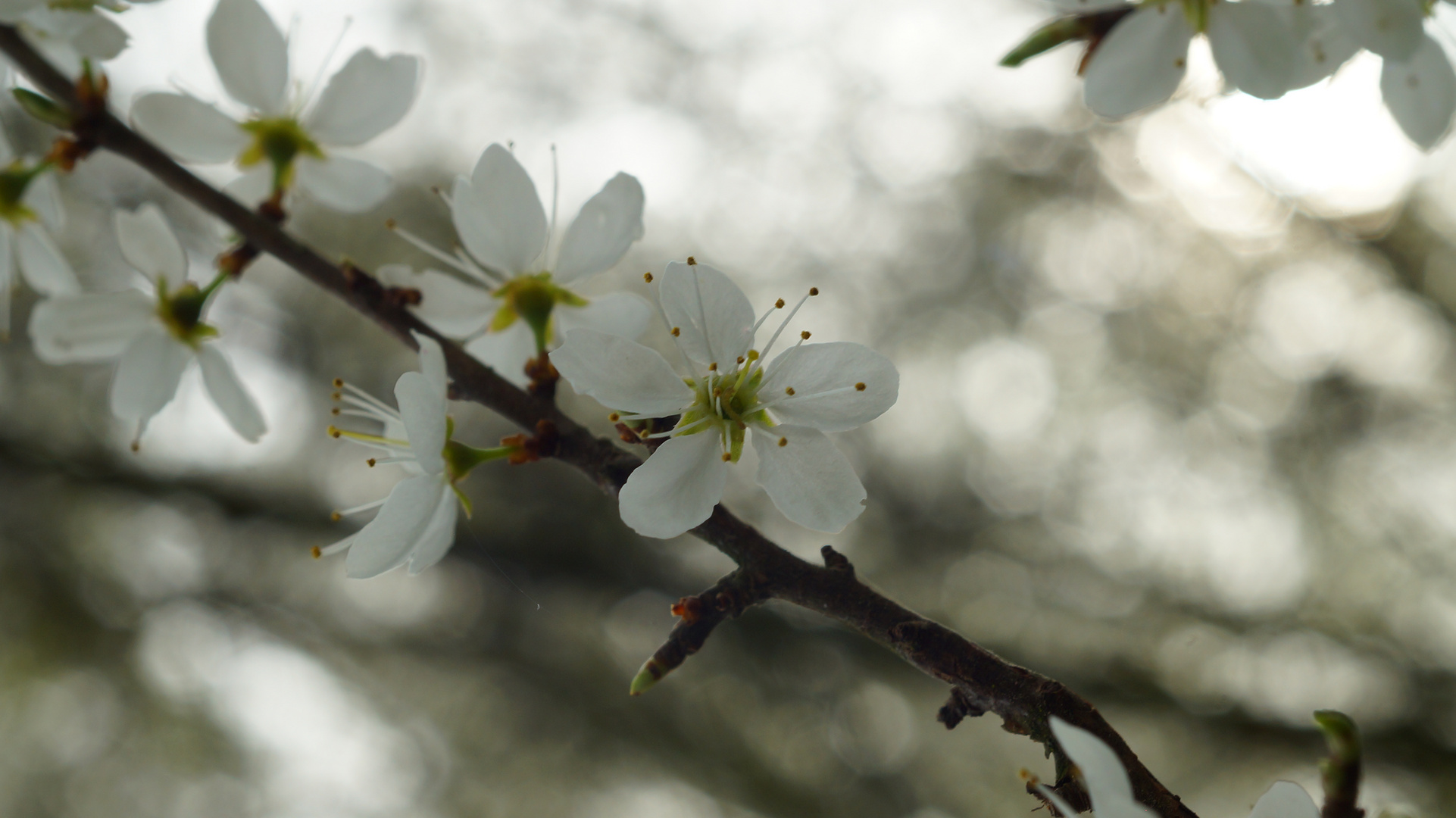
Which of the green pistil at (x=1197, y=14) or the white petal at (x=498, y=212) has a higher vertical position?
the green pistil at (x=1197, y=14)

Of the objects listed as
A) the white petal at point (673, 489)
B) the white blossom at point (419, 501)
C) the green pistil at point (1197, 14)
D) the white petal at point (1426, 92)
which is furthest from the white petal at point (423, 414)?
the white petal at point (1426, 92)

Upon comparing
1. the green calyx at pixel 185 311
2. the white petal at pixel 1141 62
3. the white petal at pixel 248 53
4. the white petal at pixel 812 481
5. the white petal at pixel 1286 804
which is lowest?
the green calyx at pixel 185 311

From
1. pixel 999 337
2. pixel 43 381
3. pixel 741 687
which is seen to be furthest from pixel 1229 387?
pixel 43 381

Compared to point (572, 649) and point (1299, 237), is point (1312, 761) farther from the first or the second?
point (572, 649)

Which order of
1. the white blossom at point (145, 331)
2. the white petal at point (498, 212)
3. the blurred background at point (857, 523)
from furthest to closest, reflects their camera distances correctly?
the blurred background at point (857, 523) → the white blossom at point (145, 331) → the white petal at point (498, 212)

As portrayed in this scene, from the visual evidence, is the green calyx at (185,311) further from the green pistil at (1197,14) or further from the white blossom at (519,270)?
the green pistil at (1197,14)

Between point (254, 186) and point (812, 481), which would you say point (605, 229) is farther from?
point (254, 186)

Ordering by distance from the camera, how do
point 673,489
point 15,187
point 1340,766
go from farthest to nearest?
point 15,187
point 673,489
point 1340,766

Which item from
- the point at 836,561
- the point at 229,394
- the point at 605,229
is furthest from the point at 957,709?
the point at 229,394
